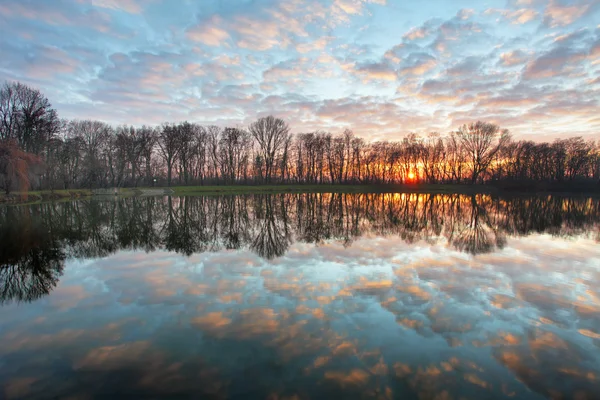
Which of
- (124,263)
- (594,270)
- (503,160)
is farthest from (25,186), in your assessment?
(503,160)

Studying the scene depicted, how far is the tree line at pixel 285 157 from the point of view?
6081 cm

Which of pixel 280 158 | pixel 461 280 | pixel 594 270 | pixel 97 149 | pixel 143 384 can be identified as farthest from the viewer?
pixel 280 158

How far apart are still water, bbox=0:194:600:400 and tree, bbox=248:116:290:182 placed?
6213 centimetres

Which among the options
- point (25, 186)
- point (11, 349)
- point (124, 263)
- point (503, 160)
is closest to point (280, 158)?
point (25, 186)

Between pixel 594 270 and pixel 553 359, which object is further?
pixel 594 270

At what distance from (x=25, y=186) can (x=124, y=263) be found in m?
28.2

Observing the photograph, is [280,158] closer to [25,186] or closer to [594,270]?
[25,186]

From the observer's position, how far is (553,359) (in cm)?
443

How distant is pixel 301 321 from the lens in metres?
5.53

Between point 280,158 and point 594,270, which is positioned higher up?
point 280,158

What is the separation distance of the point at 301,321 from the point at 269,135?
6940cm

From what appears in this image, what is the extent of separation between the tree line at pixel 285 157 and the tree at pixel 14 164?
19.6 metres

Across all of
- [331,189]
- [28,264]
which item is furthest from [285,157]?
[28,264]

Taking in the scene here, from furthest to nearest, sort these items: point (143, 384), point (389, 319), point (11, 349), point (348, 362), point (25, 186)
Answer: point (25, 186) → point (389, 319) → point (11, 349) → point (348, 362) → point (143, 384)
